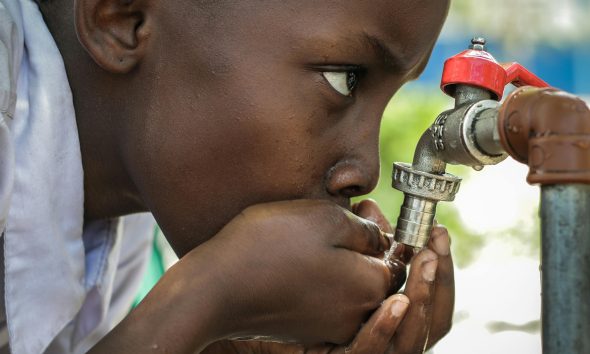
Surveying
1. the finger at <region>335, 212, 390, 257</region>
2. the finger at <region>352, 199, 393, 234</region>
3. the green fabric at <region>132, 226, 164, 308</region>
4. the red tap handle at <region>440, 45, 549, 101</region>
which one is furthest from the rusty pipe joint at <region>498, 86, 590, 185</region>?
the green fabric at <region>132, 226, 164, 308</region>

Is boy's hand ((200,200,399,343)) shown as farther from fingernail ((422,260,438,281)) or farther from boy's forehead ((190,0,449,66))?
boy's forehead ((190,0,449,66))

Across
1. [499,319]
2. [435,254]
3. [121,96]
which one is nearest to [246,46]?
[121,96]

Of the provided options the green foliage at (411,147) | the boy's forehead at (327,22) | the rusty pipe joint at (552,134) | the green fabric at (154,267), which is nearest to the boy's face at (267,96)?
the boy's forehead at (327,22)

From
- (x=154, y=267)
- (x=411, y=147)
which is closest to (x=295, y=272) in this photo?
(x=154, y=267)

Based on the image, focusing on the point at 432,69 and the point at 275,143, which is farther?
the point at 432,69

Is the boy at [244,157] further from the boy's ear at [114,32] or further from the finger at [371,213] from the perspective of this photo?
the finger at [371,213]

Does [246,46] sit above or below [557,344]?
above

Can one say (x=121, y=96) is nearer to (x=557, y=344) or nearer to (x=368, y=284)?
(x=368, y=284)

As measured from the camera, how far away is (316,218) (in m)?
0.97

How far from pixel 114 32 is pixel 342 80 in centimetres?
30

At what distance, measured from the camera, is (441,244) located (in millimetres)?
1020

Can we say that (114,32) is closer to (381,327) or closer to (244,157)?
(244,157)

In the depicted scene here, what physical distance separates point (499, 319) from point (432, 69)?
4.26 feet

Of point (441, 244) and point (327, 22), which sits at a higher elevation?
point (327, 22)
